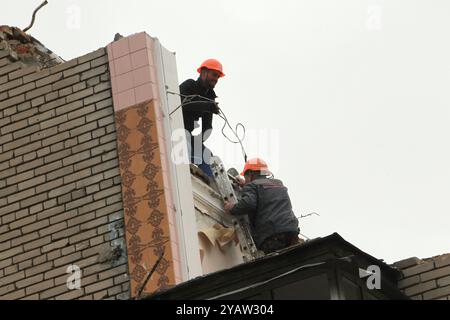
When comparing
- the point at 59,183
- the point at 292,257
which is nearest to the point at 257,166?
the point at 59,183

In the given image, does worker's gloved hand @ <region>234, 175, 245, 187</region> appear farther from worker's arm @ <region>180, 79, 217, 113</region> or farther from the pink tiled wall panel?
the pink tiled wall panel

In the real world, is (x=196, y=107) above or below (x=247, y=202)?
above

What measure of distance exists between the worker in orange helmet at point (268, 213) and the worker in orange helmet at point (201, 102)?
2.34 ft

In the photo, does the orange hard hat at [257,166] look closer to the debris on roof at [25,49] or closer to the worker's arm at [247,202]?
the worker's arm at [247,202]

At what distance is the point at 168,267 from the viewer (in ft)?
56.1

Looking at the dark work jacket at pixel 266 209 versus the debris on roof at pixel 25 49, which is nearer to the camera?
the dark work jacket at pixel 266 209

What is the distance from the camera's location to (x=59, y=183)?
59.2 ft

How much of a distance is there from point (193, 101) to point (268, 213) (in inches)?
62.2

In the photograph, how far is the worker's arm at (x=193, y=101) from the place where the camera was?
63.7 ft

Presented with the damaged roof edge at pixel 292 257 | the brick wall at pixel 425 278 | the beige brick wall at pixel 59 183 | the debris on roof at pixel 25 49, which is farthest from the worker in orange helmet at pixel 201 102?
the damaged roof edge at pixel 292 257

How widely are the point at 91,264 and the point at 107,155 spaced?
47.4 inches

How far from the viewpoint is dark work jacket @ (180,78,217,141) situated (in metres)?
19.5

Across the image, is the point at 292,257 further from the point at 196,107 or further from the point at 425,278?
the point at 196,107
